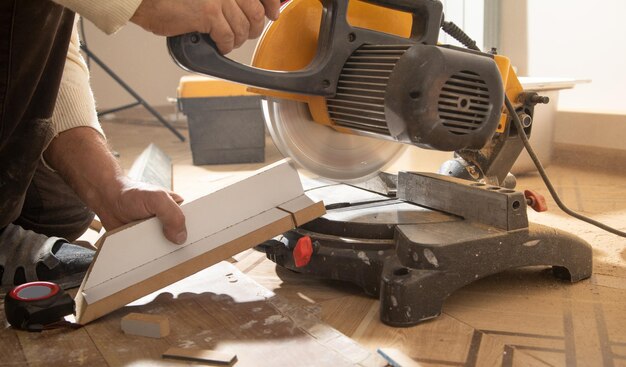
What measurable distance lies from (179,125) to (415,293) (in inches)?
168

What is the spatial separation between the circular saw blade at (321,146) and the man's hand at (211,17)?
1.00 feet

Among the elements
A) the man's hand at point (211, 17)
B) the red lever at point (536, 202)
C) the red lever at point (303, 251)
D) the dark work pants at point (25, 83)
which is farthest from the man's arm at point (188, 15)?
the red lever at point (536, 202)

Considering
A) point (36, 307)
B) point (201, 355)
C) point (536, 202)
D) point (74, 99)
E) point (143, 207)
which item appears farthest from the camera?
point (536, 202)

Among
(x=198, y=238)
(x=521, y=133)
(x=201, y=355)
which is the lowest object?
(x=201, y=355)

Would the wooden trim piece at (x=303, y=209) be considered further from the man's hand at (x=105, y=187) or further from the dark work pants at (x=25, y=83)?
the dark work pants at (x=25, y=83)

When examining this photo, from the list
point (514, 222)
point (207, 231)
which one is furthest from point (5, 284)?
point (514, 222)

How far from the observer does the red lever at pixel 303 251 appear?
4.33 ft

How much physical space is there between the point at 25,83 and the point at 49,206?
0.54m

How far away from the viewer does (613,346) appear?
3.57ft

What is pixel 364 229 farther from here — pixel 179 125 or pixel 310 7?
pixel 179 125

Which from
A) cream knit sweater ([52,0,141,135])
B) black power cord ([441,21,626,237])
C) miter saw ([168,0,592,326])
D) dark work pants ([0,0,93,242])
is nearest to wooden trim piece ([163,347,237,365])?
miter saw ([168,0,592,326])

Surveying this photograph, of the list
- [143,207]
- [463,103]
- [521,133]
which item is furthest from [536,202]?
[143,207]

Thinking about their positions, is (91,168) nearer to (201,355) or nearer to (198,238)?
(198,238)

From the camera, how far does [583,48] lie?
2.77 m
